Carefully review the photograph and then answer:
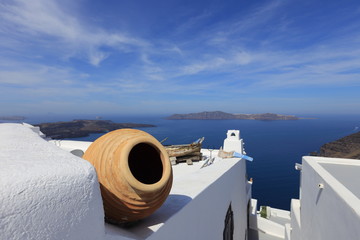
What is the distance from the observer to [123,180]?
72.6 inches

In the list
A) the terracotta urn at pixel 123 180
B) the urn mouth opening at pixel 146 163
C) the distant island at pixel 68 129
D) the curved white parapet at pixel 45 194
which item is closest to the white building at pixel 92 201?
the curved white parapet at pixel 45 194

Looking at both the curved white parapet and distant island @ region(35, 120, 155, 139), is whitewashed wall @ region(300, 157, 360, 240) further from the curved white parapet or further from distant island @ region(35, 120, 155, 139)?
distant island @ region(35, 120, 155, 139)

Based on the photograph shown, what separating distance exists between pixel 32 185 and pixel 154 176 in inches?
67.8

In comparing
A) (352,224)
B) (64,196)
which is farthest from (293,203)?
(64,196)

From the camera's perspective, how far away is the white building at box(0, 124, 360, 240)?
1033 mm

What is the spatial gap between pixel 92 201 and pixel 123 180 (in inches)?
19.8

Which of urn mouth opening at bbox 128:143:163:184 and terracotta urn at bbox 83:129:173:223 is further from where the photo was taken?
urn mouth opening at bbox 128:143:163:184

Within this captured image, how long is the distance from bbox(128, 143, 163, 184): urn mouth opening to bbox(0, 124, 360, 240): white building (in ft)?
1.49

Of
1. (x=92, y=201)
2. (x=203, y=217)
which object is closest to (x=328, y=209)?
(x=203, y=217)

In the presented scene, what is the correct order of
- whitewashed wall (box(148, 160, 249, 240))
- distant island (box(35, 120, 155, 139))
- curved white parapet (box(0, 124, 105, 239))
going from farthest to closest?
distant island (box(35, 120, 155, 139)) → whitewashed wall (box(148, 160, 249, 240)) → curved white parapet (box(0, 124, 105, 239))

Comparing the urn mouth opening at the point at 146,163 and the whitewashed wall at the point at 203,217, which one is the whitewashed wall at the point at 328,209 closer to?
the whitewashed wall at the point at 203,217

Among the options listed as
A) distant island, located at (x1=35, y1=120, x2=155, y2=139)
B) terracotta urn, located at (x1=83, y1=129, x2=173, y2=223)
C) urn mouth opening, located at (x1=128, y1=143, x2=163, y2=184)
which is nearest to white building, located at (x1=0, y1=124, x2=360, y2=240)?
terracotta urn, located at (x1=83, y1=129, x2=173, y2=223)

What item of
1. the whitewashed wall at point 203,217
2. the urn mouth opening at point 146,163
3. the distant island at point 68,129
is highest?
the urn mouth opening at point 146,163

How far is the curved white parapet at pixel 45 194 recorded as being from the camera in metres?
0.98
